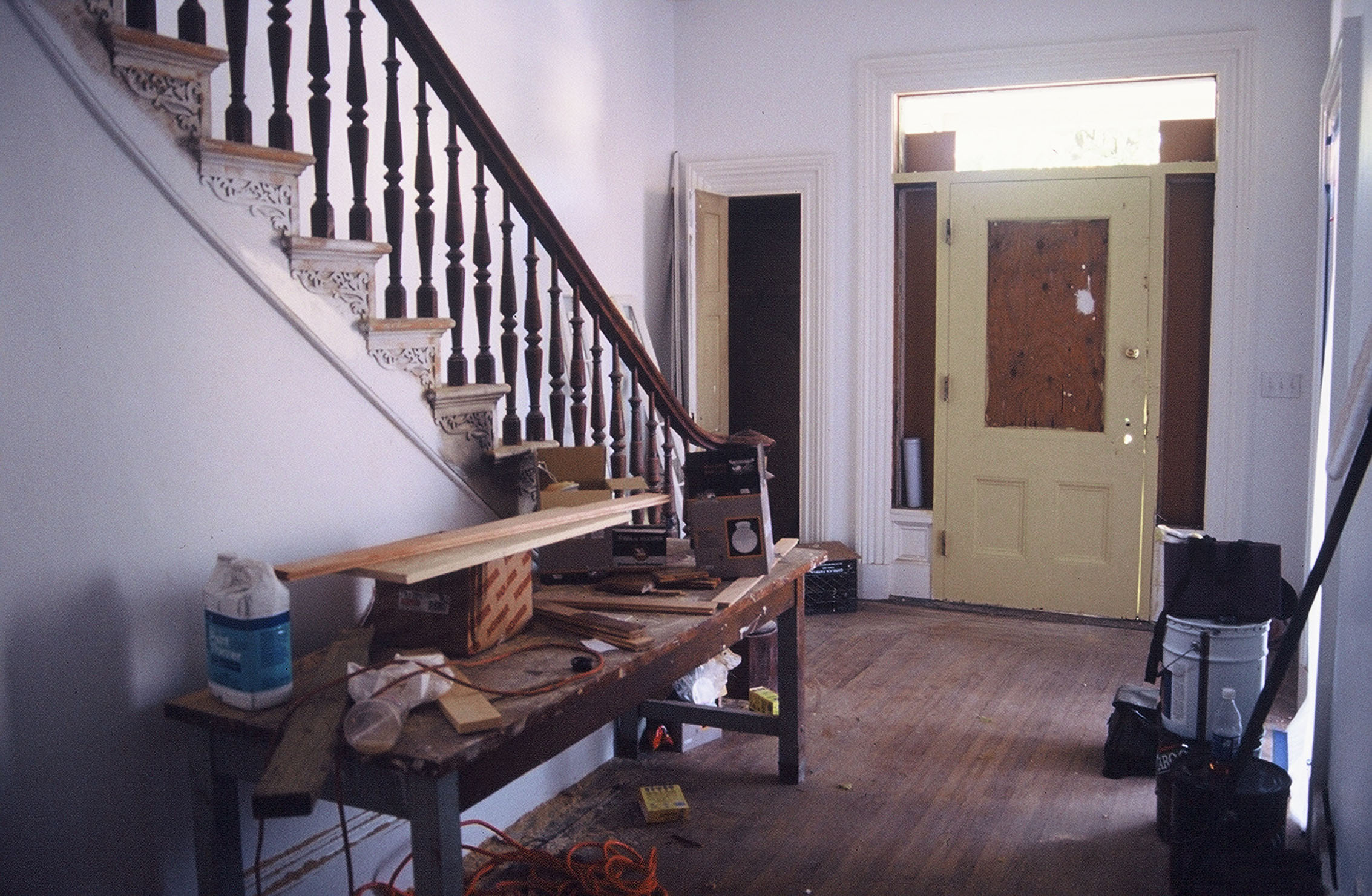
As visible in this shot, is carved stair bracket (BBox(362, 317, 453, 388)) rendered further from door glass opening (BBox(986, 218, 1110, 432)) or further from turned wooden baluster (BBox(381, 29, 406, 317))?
door glass opening (BBox(986, 218, 1110, 432))

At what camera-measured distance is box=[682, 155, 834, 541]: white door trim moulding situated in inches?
232

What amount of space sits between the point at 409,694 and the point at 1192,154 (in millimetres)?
4904

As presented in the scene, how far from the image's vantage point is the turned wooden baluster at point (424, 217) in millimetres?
2682

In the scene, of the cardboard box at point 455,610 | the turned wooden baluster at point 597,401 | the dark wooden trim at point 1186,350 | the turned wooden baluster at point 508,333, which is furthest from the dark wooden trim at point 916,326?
the cardboard box at point 455,610

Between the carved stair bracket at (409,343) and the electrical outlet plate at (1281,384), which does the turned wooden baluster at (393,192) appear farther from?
the electrical outlet plate at (1281,384)

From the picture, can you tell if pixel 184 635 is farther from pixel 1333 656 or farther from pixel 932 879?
pixel 1333 656

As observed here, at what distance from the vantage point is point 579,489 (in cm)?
301

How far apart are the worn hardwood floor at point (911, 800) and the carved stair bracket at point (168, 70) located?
207 cm

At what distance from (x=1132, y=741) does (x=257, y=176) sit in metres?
3.09

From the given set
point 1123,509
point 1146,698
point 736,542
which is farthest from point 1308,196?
point 736,542

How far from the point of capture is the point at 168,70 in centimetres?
205

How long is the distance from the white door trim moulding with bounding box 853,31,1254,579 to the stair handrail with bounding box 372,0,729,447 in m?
2.44

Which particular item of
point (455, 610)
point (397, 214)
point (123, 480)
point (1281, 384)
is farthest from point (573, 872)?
point (1281, 384)

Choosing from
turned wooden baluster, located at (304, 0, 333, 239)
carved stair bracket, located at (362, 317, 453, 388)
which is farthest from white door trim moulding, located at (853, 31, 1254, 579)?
turned wooden baluster, located at (304, 0, 333, 239)
